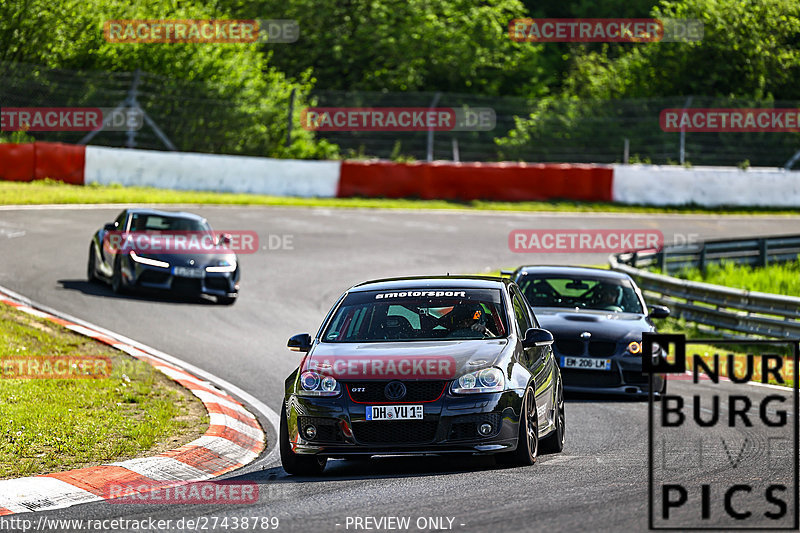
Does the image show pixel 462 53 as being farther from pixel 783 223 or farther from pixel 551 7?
pixel 783 223

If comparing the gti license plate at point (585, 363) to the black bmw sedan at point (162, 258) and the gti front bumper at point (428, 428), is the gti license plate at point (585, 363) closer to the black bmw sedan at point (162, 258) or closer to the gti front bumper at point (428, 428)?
the gti front bumper at point (428, 428)

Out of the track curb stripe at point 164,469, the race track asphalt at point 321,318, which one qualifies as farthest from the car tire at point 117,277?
the track curb stripe at point 164,469

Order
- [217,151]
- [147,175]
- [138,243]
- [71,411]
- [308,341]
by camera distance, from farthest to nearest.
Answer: [217,151], [147,175], [138,243], [71,411], [308,341]

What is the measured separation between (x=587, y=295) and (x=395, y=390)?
6034 millimetres

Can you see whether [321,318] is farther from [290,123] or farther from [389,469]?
[290,123]

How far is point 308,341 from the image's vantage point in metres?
8.83

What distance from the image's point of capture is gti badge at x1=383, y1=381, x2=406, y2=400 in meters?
7.87

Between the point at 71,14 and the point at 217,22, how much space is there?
5.23m

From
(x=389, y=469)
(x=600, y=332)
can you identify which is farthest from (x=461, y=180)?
(x=389, y=469)

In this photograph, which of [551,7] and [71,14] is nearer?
[71,14]

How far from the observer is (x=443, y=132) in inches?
1377

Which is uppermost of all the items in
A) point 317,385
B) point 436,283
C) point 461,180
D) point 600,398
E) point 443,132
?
point 443,132

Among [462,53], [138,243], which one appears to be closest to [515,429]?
[138,243]

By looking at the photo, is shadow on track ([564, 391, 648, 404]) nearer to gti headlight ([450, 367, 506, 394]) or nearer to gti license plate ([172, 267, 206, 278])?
gti headlight ([450, 367, 506, 394])
